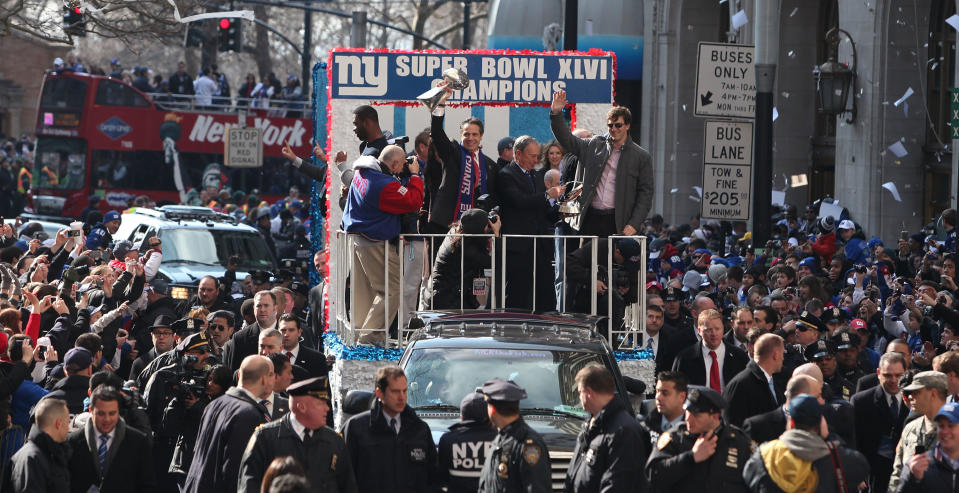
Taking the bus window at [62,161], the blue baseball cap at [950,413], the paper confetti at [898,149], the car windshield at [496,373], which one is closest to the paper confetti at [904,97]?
the paper confetti at [898,149]

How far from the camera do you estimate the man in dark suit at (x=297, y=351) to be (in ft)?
36.4

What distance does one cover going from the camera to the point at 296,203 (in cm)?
3256

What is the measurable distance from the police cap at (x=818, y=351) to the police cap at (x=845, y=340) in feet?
0.87

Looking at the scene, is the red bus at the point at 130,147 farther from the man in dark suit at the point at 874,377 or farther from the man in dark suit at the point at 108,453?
the man in dark suit at the point at 108,453

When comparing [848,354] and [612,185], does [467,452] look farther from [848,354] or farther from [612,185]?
[848,354]

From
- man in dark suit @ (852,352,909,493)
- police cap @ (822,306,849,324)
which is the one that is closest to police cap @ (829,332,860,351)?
police cap @ (822,306,849,324)

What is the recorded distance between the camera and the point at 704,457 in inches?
295

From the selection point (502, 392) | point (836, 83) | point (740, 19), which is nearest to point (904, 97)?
→ point (836, 83)

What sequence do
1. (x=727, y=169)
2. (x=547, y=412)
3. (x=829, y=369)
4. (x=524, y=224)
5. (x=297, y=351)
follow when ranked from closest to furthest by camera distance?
(x=547, y=412), (x=829, y=369), (x=297, y=351), (x=524, y=224), (x=727, y=169)

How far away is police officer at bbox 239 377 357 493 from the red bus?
29.2 m

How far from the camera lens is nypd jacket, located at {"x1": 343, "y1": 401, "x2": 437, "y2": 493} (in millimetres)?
8117

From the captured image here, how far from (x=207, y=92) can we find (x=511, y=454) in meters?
32.5

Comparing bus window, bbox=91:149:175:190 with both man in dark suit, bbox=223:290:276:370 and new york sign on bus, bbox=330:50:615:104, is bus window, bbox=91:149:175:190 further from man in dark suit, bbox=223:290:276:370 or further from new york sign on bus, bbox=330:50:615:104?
man in dark suit, bbox=223:290:276:370

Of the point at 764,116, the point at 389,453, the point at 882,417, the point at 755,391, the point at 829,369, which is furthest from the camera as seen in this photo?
the point at 764,116
